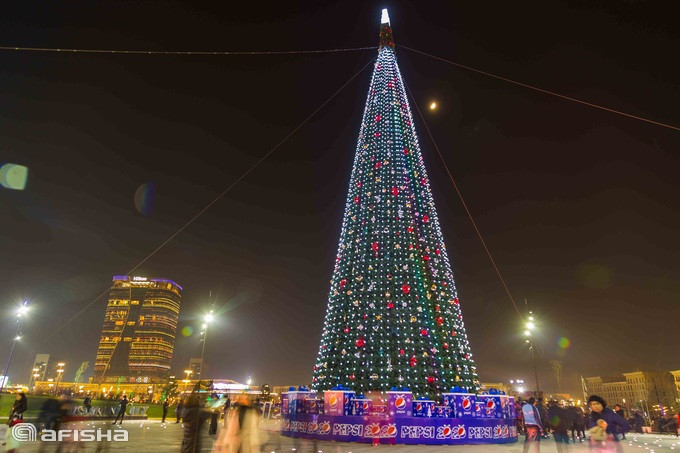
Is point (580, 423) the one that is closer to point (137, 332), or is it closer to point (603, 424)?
point (603, 424)

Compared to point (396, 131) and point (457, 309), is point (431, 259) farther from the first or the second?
point (396, 131)

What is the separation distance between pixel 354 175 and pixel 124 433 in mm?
15051

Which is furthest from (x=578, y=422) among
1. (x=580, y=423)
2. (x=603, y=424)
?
(x=603, y=424)

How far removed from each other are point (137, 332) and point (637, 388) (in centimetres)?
18949

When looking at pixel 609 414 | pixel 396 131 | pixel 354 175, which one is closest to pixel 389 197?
pixel 354 175

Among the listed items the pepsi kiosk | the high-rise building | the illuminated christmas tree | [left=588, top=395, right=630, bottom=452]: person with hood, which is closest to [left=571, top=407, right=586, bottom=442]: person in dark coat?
the pepsi kiosk

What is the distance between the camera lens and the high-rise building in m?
155

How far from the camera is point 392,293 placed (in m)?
17.2

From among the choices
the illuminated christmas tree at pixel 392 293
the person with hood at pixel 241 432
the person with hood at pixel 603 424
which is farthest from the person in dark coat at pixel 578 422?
the person with hood at pixel 241 432

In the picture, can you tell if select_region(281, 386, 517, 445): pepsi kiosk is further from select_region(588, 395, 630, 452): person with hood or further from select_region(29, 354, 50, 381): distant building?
select_region(29, 354, 50, 381): distant building

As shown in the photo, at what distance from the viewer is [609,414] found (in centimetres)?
615

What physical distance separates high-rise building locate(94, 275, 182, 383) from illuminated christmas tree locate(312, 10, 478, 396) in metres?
164

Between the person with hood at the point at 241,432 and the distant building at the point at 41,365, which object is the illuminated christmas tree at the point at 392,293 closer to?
the person with hood at the point at 241,432

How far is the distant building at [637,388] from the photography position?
117m
